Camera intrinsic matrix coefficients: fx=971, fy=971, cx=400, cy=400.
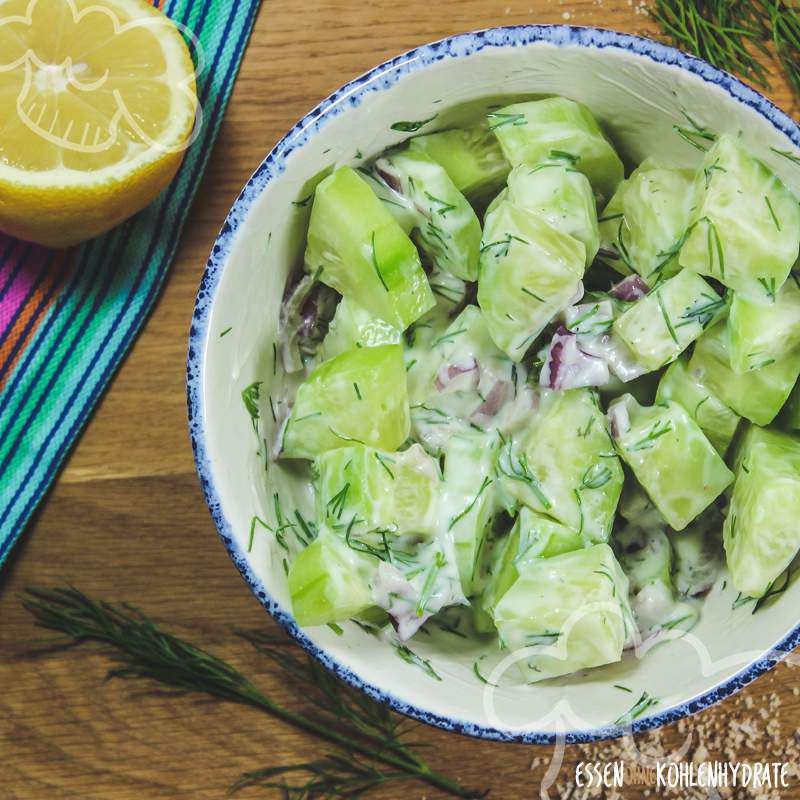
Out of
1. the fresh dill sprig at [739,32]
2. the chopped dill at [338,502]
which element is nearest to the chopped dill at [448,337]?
the chopped dill at [338,502]

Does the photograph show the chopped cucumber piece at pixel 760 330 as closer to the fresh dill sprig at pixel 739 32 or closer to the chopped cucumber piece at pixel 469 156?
Result: the chopped cucumber piece at pixel 469 156

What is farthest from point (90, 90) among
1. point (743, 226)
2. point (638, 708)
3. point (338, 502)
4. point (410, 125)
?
point (638, 708)

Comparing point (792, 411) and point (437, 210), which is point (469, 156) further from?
point (792, 411)

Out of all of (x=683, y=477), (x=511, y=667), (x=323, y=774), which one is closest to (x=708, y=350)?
(x=683, y=477)

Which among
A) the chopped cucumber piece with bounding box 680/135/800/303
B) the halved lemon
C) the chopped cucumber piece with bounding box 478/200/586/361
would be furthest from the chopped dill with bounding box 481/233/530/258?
the halved lemon

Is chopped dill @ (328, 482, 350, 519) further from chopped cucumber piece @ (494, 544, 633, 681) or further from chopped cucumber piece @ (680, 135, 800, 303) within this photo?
chopped cucumber piece @ (680, 135, 800, 303)

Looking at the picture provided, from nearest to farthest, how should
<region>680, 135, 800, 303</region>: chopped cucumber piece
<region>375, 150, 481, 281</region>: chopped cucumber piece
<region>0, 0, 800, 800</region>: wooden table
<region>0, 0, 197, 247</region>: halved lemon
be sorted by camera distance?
<region>680, 135, 800, 303</region>: chopped cucumber piece < <region>375, 150, 481, 281</region>: chopped cucumber piece < <region>0, 0, 197, 247</region>: halved lemon < <region>0, 0, 800, 800</region>: wooden table

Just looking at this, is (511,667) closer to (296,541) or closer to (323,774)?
(296,541)
